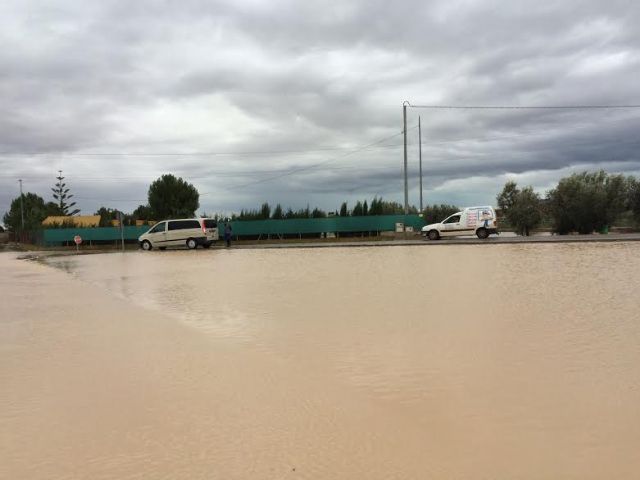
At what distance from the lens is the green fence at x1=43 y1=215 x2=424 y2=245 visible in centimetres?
4216

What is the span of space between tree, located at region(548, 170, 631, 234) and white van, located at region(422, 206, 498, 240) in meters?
10.2

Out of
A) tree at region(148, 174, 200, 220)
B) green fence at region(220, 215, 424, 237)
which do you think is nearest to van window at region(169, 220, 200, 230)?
green fence at region(220, 215, 424, 237)

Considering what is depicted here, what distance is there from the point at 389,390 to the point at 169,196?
2913 inches

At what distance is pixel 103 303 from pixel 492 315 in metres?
7.68

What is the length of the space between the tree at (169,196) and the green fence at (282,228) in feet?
88.7

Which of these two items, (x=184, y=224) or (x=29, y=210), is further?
(x=29, y=210)

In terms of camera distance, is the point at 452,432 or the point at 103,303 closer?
the point at 452,432

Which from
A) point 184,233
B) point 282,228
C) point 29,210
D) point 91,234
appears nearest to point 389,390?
point 184,233

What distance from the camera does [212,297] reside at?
12148 millimetres

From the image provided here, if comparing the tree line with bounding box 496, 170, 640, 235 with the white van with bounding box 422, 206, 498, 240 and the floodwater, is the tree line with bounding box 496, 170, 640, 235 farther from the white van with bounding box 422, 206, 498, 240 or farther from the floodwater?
the floodwater

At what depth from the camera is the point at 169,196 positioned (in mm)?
76062

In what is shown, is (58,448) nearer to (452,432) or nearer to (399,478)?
(399,478)

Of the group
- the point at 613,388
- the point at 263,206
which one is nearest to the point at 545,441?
the point at 613,388

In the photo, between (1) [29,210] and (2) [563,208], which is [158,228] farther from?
(1) [29,210]
